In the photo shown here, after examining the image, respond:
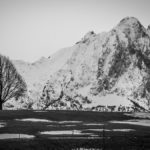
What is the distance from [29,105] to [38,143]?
561 feet

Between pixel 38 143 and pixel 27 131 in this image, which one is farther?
pixel 27 131

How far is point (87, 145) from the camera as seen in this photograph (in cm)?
2631

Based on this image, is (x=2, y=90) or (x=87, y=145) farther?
(x=2, y=90)

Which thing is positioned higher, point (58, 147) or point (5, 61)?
point (5, 61)

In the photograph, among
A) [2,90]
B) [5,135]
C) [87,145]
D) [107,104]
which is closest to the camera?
[87,145]

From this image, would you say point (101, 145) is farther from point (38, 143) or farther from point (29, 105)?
point (29, 105)

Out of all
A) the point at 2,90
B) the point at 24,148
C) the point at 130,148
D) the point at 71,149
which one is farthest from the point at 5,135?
the point at 2,90

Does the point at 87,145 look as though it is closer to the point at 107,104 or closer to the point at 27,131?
the point at 27,131

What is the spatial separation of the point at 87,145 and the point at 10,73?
73.0 m

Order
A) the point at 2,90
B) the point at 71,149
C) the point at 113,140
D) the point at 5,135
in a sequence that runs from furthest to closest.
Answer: the point at 2,90 → the point at 5,135 → the point at 113,140 → the point at 71,149

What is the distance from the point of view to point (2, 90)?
91.9 metres

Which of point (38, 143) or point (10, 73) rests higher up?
point (10, 73)

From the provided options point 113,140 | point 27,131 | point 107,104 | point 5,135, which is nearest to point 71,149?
point 113,140

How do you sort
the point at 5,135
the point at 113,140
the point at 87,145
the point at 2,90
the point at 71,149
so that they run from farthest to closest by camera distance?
the point at 2,90, the point at 5,135, the point at 113,140, the point at 87,145, the point at 71,149
